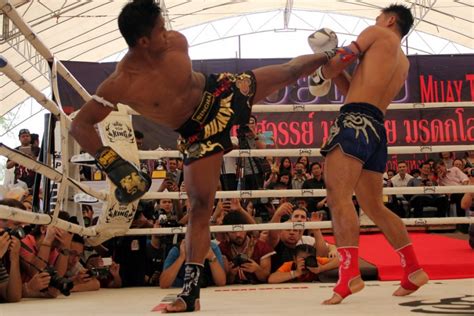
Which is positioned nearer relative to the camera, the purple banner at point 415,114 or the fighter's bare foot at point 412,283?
the fighter's bare foot at point 412,283

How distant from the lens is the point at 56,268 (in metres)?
3.21

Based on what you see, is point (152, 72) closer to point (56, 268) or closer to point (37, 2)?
point (56, 268)

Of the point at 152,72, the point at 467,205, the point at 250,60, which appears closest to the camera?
the point at 152,72

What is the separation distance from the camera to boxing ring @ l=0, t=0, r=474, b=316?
2287 mm

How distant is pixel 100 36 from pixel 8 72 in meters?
15.6

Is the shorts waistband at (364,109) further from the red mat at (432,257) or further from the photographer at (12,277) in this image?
the photographer at (12,277)

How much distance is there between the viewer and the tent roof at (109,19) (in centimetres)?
1497

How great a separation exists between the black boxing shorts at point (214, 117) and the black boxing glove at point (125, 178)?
43 cm

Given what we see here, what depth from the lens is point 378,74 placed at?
2.75 m

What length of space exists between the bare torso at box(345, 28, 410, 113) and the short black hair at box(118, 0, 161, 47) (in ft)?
3.18

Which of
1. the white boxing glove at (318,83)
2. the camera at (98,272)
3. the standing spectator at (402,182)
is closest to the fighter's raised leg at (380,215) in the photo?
the white boxing glove at (318,83)

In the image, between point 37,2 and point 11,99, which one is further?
point 11,99

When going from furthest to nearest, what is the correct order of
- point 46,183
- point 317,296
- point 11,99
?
A: point 11,99, point 46,183, point 317,296

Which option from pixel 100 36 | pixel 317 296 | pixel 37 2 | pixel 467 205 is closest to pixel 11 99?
pixel 100 36
